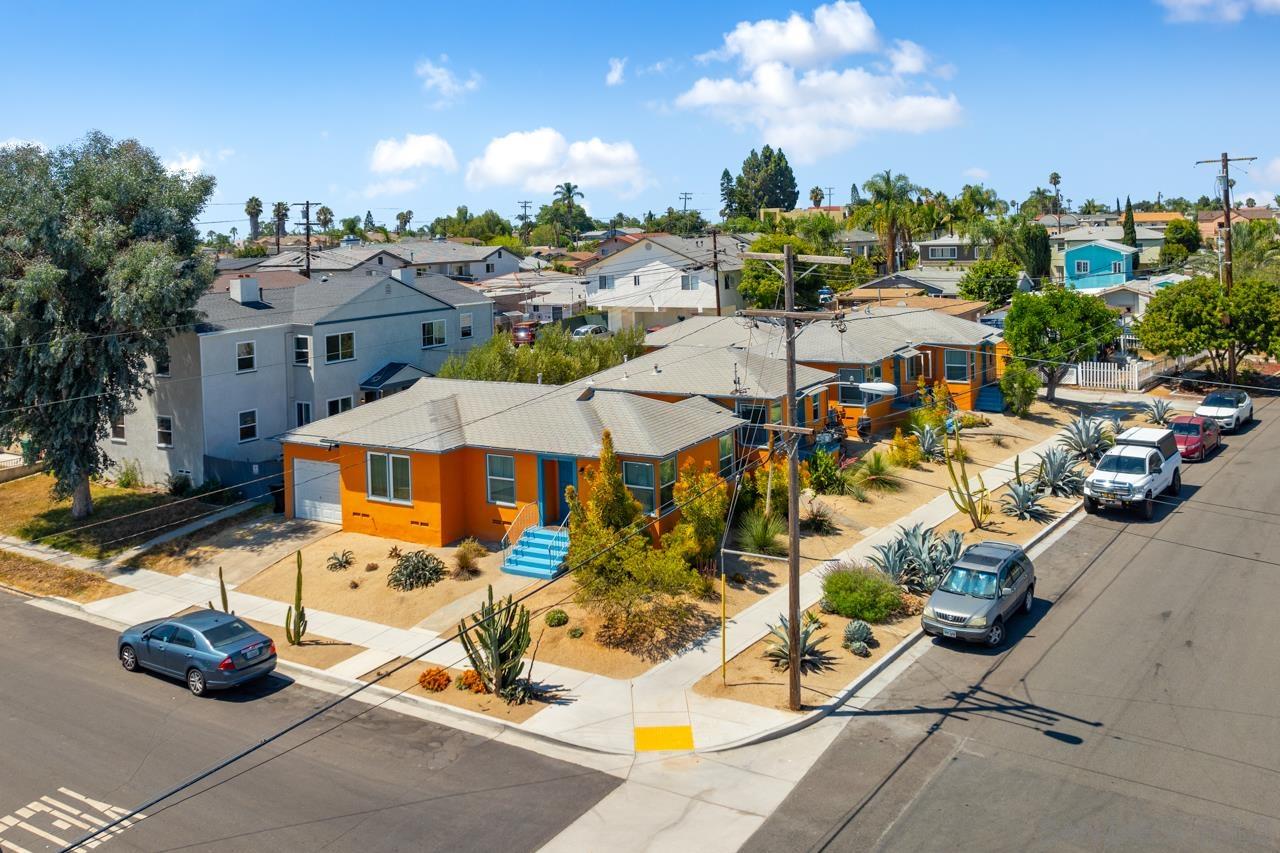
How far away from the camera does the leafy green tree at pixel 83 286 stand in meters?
30.6

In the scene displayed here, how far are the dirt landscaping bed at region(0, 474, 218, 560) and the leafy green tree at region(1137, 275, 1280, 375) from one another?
133 ft

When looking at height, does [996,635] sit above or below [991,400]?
below

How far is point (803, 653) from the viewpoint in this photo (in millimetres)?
21891

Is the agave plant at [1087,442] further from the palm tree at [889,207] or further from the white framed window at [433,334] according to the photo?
the palm tree at [889,207]

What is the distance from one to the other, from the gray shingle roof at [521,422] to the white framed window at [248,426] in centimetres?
603

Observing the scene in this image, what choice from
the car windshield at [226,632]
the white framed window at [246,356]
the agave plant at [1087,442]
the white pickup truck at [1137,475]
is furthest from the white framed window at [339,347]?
the agave plant at [1087,442]

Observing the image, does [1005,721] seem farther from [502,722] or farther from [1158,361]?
[1158,361]

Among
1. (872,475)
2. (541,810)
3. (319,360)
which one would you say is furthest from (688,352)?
(541,810)

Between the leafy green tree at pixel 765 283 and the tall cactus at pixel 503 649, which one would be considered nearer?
the tall cactus at pixel 503 649

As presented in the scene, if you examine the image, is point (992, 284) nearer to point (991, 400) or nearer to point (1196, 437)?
point (991, 400)

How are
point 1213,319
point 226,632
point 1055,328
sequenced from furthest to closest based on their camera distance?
1. point 1213,319
2. point 1055,328
3. point 226,632

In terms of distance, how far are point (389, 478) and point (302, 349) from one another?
1126cm

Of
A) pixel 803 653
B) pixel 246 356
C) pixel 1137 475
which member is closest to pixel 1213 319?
pixel 1137 475

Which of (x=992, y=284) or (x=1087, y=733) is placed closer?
(x=1087, y=733)
